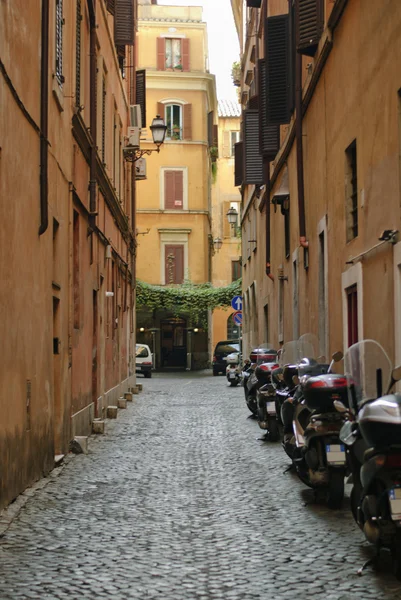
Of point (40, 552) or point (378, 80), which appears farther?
point (378, 80)

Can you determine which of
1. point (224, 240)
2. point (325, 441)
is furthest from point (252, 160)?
point (224, 240)

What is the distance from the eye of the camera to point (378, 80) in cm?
1004

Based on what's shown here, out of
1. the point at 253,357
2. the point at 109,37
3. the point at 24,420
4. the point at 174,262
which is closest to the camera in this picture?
the point at 24,420

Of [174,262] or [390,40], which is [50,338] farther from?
[174,262]

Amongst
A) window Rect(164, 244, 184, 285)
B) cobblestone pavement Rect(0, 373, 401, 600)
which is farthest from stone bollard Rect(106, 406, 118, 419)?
window Rect(164, 244, 184, 285)

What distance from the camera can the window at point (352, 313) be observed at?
12078 millimetres

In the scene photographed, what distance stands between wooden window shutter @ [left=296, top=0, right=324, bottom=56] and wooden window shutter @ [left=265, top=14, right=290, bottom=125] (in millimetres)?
3392

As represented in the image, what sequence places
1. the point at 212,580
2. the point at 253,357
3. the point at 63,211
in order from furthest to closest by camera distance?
the point at 253,357 < the point at 63,211 < the point at 212,580

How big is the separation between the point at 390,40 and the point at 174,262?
3886 cm

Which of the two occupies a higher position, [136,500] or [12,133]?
[12,133]

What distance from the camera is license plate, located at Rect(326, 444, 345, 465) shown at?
7.93 metres

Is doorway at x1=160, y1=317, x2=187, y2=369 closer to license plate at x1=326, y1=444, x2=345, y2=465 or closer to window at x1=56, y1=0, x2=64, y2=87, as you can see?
window at x1=56, y1=0, x2=64, y2=87

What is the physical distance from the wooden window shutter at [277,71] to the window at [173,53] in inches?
1221

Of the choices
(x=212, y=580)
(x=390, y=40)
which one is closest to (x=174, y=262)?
(x=390, y=40)
